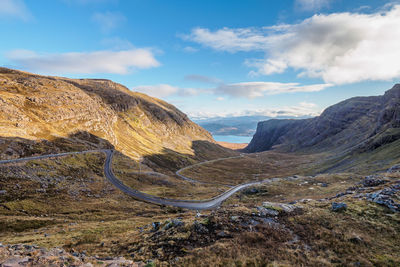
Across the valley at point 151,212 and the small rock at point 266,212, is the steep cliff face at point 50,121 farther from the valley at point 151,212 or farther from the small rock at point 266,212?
the small rock at point 266,212

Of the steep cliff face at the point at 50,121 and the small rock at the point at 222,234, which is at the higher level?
the steep cliff face at the point at 50,121

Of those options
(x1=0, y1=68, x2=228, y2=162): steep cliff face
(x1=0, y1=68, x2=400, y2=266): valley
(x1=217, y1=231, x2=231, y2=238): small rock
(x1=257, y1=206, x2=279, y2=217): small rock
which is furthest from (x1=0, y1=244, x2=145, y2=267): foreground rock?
(x1=0, y1=68, x2=228, y2=162): steep cliff face

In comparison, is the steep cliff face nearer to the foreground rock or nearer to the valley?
the valley

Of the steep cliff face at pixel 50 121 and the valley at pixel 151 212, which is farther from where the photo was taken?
the steep cliff face at pixel 50 121

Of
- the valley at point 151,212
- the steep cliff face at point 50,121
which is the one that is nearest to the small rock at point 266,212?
the valley at point 151,212

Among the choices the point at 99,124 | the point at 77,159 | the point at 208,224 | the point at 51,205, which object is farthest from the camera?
the point at 99,124

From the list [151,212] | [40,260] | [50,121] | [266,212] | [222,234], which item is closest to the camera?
[40,260]

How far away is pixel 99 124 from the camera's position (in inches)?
5935

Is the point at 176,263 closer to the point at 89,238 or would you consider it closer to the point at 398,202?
the point at 89,238

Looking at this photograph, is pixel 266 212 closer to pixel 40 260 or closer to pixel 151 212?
pixel 40 260

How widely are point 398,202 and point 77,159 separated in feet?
343

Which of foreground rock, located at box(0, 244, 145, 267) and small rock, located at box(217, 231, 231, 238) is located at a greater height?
foreground rock, located at box(0, 244, 145, 267)

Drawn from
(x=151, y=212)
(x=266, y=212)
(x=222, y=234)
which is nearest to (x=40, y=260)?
(x=222, y=234)

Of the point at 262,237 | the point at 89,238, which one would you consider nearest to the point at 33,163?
the point at 89,238
